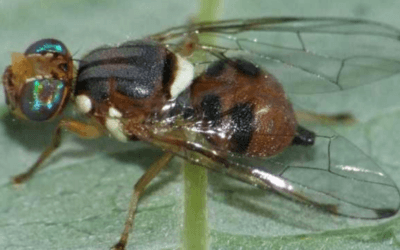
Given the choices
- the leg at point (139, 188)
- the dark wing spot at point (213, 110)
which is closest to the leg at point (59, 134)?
the leg at point (139, 188)

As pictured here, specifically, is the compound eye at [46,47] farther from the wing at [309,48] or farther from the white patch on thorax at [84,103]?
the wing at [309,48]

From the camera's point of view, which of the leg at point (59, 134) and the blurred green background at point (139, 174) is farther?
the leg at point (59, 134)

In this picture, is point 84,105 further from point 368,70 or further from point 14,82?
point 368,70

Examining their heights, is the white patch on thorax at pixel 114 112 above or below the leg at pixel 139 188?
above

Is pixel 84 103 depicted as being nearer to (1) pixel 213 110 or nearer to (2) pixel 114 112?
(2) pixel 114 112

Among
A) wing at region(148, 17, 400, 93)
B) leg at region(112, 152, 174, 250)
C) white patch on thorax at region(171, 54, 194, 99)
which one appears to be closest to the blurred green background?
leg at region(112, 152, 174, 250)

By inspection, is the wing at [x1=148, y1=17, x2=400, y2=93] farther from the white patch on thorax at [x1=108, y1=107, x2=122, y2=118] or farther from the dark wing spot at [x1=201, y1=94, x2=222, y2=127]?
the white patch on thorax at [x1=108, y1=107, x2=122, y2=118]
